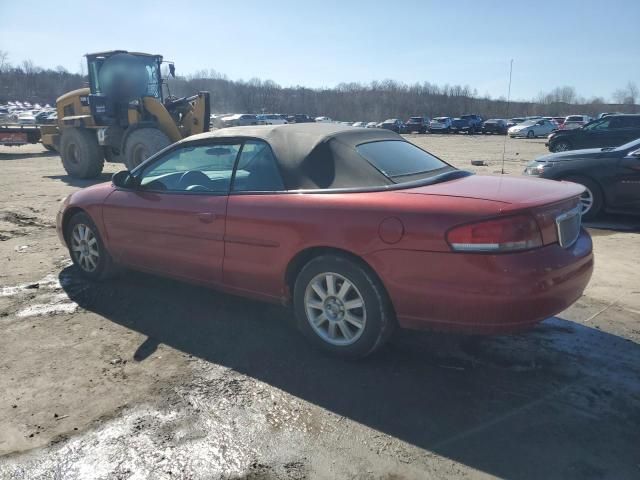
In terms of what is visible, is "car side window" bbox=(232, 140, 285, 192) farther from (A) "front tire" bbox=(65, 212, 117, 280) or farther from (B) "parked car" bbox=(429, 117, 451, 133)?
(B) "parked car" bbox=(429, 117, 451, 133)

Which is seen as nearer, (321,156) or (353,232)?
(353,232)

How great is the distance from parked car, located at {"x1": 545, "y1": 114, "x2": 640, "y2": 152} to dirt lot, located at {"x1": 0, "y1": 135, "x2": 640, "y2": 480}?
1441 cm

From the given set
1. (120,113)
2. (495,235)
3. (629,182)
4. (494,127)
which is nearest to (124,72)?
(120,113)

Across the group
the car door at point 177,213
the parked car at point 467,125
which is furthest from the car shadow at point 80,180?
the parked car at point 467,125

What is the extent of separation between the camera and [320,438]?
2.65m

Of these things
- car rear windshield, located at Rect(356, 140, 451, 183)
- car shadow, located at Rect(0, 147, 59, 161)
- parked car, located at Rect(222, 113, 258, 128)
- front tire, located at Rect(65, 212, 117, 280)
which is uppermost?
car rear windshield, located at Rect(356, 140, 451, 183)

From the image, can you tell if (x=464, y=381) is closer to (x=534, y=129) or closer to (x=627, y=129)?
(x=627, y=129)

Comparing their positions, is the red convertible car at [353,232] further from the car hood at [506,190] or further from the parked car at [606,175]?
the parked car at [606,175]

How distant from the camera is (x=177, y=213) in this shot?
4.18 m

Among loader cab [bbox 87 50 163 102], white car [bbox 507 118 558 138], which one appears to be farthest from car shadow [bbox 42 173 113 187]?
white car [bbox 507 118 558 138]

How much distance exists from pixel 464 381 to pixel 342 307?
89 centimetres

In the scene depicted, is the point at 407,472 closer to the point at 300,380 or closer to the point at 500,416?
the point at 500,416

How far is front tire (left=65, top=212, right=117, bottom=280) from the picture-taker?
4969 millimetres

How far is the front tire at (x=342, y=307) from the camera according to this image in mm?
3250
